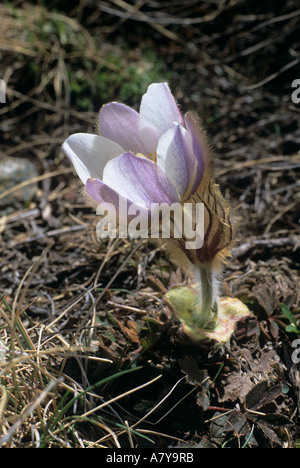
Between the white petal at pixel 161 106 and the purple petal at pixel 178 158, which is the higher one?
the white petal at pixel 161 106

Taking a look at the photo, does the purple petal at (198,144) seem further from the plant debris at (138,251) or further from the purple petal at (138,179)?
the plant debris at (138,251)

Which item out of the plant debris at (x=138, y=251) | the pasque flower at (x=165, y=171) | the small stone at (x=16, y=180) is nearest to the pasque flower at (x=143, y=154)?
the pasque flower at (x=165, y=171)

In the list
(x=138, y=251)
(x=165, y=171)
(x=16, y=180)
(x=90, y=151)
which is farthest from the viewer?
(x=16, y=180)

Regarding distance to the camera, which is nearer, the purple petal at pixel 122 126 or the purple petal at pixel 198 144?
the purple petal at pixel 198 144

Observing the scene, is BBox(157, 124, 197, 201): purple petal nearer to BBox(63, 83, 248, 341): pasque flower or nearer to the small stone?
BBox(63, 83, 248, 341): pasque flower

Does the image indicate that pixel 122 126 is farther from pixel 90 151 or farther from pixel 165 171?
pixel 165 171

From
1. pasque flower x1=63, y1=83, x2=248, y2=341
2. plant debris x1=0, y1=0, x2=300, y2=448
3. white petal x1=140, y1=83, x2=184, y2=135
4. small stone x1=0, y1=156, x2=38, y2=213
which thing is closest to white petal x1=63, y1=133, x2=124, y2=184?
pasque flower x1=63, y1=83, x2=248, y2=341

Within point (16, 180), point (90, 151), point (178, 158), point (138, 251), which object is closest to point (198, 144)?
point (178, 158)

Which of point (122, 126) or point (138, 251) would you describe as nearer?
point (122, 126)
